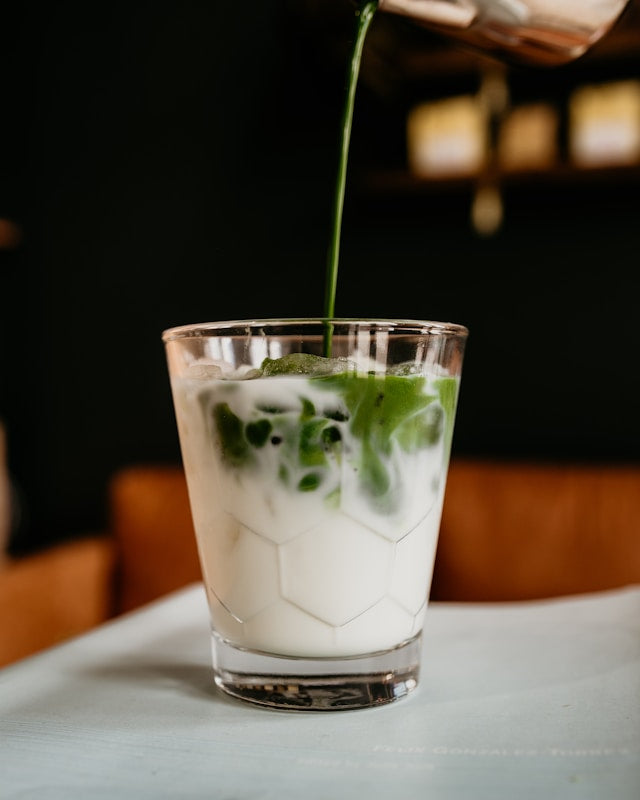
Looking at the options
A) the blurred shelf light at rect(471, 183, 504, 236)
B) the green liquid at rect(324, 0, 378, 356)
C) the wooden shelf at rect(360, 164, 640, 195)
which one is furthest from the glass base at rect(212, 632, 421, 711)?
the blurred shelf light at rect(471, 183, 504, 236)

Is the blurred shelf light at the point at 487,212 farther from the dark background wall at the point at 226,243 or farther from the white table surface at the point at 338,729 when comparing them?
the white table surface at the point at 338,729

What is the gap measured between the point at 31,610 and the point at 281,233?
133cm

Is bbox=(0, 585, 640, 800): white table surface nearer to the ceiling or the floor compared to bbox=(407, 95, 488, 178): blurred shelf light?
nearer to the floor

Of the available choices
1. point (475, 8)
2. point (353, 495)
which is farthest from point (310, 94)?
point (353, 495)

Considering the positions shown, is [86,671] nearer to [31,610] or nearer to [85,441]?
[31,610]

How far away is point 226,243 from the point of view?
8.41ft

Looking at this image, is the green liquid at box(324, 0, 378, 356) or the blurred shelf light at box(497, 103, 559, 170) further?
the blurred shelf light at box(497, 103, 559, 170)

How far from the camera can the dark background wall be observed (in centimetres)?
220

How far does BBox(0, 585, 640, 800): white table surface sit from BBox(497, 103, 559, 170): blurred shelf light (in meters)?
1.72

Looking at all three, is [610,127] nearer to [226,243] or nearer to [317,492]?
[226,243]

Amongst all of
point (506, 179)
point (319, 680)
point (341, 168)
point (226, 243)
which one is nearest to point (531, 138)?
point (506, 179)

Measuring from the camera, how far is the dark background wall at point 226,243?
2.20 metres

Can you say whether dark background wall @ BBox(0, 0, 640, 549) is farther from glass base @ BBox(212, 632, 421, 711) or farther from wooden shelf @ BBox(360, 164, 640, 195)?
glass base @ BBox(212, 632, 421, 711)

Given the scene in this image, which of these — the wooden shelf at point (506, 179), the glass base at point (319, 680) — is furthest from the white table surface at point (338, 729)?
the wooden shelf at point (506, 179)
